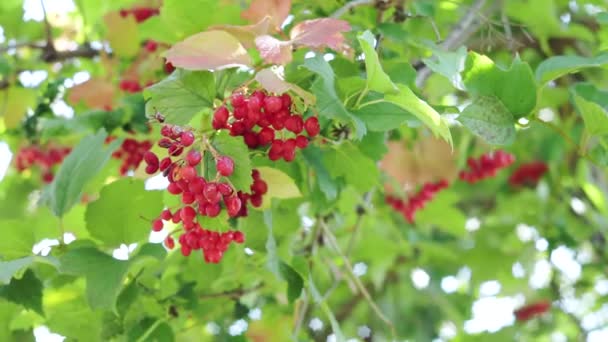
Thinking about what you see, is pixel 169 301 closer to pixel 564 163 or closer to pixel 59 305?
pixel 59 305

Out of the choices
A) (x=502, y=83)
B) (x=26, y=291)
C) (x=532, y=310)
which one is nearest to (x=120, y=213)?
(x=26, y=291)

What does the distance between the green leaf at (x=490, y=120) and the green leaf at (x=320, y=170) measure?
0.33 metres

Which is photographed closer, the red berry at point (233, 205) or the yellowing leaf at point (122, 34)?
the red berry at point (233, 205)

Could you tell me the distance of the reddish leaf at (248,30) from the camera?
1.13 metres

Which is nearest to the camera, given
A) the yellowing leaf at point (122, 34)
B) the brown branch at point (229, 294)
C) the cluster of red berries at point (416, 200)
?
the brown branch at point (229, 294)

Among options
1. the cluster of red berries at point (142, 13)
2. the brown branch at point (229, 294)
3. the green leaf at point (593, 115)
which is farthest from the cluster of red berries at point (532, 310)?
the green leaf at point (593, 115)

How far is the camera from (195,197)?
1.13 meters

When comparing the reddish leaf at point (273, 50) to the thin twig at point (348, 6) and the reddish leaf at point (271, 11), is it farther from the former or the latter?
the thin twig at point (348, 6)

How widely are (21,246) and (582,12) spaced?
1.85 meters

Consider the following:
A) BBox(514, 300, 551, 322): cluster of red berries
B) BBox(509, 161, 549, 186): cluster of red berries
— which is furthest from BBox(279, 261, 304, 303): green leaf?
BBox(514, 300, 551, 322): cluster of red berries

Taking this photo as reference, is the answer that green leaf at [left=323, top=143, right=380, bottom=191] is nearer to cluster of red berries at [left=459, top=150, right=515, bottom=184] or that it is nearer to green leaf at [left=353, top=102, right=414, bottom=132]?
green leaf at [left=353, top=102, right=414, bottom=132]

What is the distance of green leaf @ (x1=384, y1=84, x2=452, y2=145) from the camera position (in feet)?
3.52

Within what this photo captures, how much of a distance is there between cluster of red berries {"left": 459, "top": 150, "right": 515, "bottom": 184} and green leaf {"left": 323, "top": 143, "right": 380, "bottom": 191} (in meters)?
0.90

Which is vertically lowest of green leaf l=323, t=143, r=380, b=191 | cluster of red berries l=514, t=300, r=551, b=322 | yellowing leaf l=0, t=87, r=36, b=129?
cluster of red berries l=514, t=300, r=551, b=322
